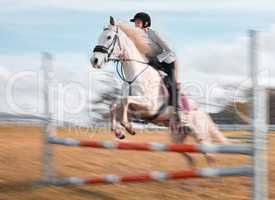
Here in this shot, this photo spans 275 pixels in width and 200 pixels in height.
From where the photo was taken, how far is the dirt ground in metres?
6.54

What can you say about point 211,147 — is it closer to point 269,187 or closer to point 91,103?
point 269,187

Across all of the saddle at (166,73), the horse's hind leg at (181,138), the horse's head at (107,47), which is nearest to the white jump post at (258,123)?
the horse's head at (107,47)

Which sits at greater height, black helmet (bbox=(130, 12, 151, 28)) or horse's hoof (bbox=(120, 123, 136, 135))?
black helmet (bbox=(130, 12, 151, 28))

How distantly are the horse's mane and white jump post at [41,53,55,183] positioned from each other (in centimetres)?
127

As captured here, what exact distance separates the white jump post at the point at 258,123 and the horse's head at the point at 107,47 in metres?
2.62

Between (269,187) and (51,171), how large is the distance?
2.33 metres

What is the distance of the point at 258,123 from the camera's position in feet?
16.0

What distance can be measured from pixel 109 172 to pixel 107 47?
1620mm

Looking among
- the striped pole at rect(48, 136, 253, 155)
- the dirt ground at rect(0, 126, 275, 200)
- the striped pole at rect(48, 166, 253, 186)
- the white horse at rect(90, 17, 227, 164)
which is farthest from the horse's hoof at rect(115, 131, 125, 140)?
the striped pole at rect(48, 166, 253, 186)

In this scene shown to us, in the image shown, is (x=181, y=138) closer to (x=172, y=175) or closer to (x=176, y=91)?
(x=176, y=91)

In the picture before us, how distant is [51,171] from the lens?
7035 millimetres

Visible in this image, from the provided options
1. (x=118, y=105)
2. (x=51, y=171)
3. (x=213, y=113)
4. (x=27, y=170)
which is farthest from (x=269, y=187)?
(x=27, y=170)

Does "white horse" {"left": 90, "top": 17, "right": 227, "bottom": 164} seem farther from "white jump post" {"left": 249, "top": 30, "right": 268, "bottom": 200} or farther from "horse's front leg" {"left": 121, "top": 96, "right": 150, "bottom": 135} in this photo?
"white jump post" {"left": 249, "top": 30, "right": 268, "bottom": 200}

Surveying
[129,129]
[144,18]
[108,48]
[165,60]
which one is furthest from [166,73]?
[129,129]
